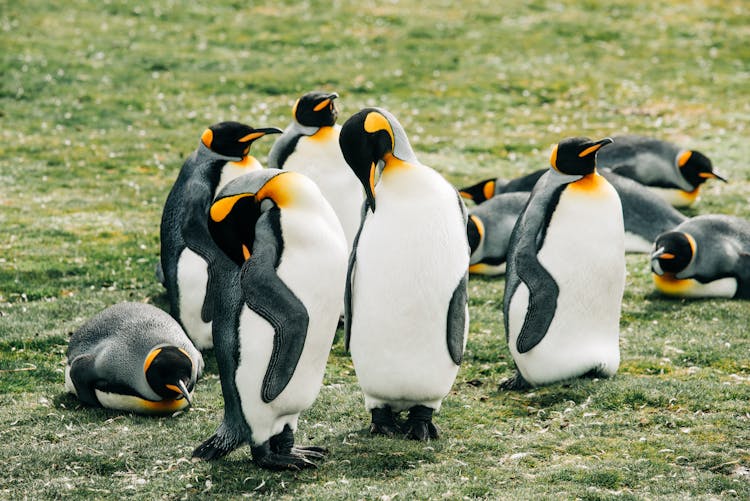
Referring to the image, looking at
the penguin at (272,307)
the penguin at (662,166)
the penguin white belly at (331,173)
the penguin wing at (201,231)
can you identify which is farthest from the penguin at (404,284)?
the penguin at (662,166)

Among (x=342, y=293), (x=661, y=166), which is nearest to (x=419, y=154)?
(x=661, y=166)

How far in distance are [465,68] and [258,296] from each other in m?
13.6

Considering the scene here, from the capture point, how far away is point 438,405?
553 cm

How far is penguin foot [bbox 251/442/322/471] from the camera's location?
4.90m

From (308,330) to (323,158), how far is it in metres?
3.11

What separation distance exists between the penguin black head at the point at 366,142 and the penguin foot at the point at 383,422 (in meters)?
1.06

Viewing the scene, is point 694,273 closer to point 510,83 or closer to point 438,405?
point 438,405

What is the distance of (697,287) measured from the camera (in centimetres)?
823

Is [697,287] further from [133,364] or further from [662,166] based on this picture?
[133,364]

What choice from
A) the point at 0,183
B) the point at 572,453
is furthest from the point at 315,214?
the point at 0,183

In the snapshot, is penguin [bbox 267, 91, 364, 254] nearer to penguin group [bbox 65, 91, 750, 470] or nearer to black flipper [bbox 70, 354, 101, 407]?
penguin group [bbox 65, 91, 750, 470]

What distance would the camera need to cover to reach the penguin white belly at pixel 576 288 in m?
6.19

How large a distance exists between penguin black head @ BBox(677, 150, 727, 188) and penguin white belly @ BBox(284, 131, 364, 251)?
15.8ft

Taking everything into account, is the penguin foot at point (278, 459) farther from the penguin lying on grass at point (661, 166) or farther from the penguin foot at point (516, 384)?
the penguin lying on grass at point (661, 166)
